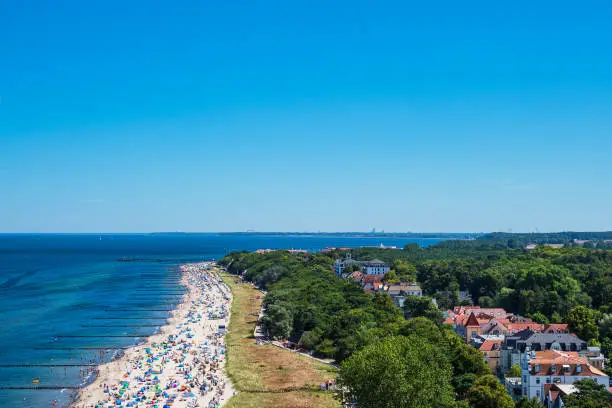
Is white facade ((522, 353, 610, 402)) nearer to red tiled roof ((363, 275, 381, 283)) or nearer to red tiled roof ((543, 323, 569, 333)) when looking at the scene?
red tiled roof ((543, 323, 569, 333))

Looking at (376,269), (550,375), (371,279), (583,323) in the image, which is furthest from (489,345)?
(376,269)

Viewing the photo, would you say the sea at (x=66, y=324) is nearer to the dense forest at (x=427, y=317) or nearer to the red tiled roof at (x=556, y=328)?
the dense forest at (x=427, y=317)

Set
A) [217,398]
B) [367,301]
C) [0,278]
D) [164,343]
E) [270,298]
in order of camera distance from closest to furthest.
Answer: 1. [217,398]
2. [164,343]
3. [367,301]
4. [270,298]
5. [0,278]

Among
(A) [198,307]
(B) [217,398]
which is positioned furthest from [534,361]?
(A) [198,307]

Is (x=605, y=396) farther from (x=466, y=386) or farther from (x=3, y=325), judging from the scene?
(x=3, y=325)

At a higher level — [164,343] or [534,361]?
[534,361]

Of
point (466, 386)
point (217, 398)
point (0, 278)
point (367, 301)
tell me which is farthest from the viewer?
point (0, 278)
